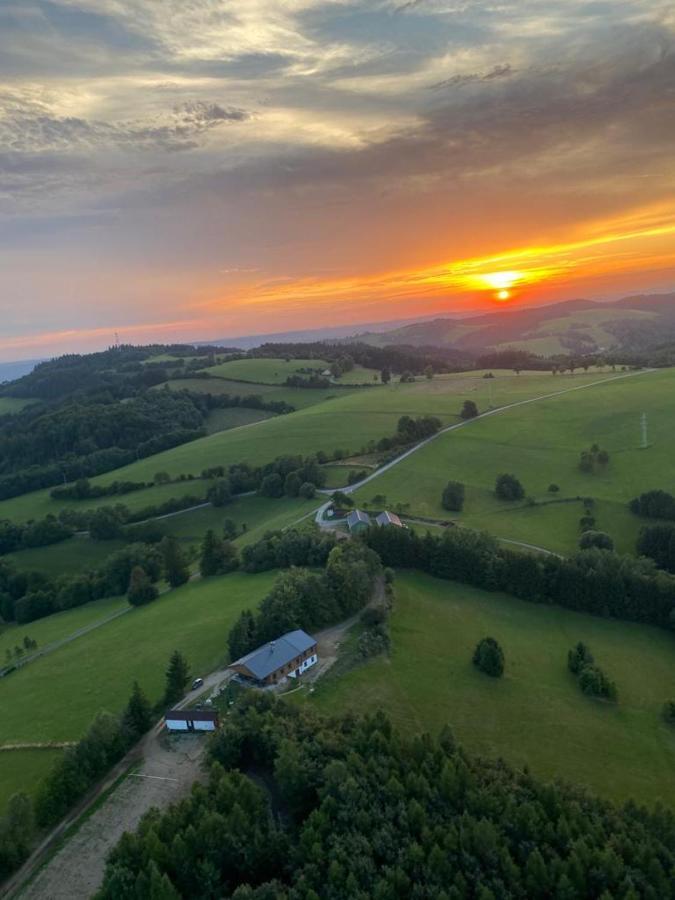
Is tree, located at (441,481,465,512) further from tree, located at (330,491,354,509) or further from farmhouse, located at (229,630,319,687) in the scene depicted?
farmhouse, located at (229,630,319,687)

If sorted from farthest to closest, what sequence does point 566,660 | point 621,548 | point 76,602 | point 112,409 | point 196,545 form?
point 112,409
point 196,545
point 76,602
point 621,548
point 566,660

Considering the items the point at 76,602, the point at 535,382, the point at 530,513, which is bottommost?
the point at 76,602

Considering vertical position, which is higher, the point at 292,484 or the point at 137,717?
the point at 292,484

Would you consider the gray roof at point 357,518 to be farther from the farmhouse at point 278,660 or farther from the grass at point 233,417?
the grass at point 233,417

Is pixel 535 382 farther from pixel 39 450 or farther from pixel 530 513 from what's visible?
pixel 39 450

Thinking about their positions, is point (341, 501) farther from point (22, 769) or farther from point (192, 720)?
point (22, 769)

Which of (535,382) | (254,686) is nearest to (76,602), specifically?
(254,686)

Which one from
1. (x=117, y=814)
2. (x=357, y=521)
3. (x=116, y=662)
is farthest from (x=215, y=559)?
(x=117, y=814)
